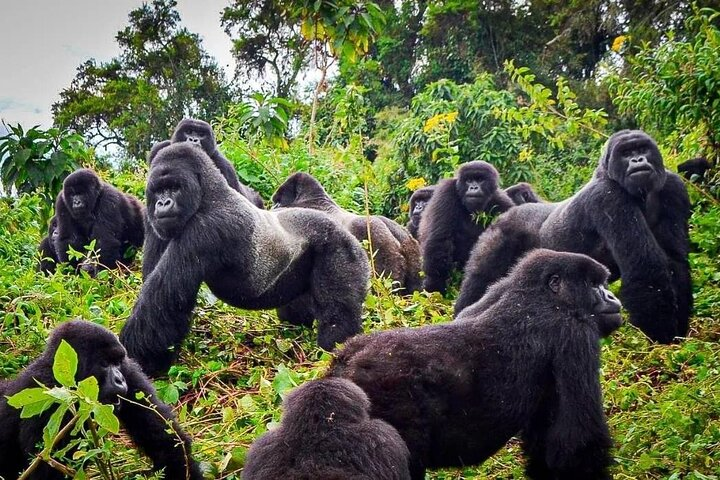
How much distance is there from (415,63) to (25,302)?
1549 cm

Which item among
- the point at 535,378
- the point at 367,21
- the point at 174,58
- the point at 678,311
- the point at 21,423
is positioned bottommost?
the point at 678,311

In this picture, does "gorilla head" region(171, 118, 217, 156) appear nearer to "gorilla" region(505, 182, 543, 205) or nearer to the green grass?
the green grass

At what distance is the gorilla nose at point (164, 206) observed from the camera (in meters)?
4.91

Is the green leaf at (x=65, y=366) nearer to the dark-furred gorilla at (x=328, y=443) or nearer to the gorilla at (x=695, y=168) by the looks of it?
the dark-furred gorilla at (x=328, y=443)

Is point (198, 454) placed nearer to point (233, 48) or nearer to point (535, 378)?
point (535, 378)

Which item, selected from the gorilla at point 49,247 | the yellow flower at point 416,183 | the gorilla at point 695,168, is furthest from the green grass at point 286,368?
the yellow flower at point 416,183

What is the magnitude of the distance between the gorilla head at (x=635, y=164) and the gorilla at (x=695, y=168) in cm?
187

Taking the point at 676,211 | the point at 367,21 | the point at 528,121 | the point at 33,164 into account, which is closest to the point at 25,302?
the point at 33,164

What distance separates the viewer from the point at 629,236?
18.9 ft

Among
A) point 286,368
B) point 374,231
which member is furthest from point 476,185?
point 286,368

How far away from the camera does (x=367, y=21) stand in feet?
25.5

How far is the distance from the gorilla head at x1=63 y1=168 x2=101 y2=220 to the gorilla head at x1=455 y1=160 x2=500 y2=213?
11.6ft

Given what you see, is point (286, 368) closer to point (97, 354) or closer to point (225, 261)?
point (225, 261)

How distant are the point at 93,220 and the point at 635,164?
4989 millimetres
